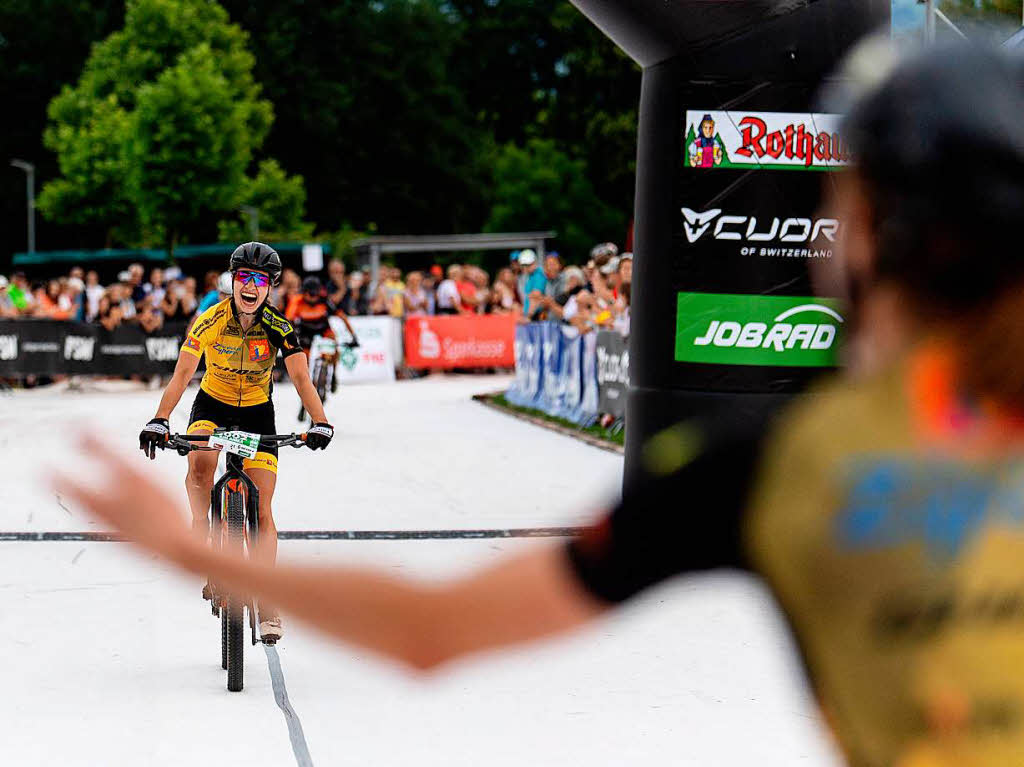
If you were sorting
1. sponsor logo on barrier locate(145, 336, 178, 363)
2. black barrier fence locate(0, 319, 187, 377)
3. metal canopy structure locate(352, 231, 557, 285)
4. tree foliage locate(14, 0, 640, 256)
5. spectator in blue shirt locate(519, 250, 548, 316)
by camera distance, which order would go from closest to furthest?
spectator in blue shirt locate(519, 250, 548, 316), black barrier fence locate(0, 319, 187, 377), sponsor logo on barrier locate(145, 336, 178, 363), metal canopy structure locate(352, 231, 557, 285), tree foliage locate(14, 0, 640, 256)

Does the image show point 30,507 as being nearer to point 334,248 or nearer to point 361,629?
point 361,629

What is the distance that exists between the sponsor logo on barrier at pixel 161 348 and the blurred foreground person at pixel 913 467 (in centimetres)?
2627

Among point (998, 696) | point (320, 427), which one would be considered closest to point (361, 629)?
point (998, 696)

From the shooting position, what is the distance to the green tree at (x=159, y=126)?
5044 cm

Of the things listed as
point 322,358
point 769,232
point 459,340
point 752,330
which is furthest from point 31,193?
point 769,232

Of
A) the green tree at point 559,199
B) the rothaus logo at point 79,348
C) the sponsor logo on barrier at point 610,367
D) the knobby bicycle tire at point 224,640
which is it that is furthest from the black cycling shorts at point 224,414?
the green tree at point 559,199

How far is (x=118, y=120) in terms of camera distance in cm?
5531

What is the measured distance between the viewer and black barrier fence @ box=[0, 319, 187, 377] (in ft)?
84.9

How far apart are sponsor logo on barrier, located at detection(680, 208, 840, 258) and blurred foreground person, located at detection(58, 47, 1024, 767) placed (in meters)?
8.48

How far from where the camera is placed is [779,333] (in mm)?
10117

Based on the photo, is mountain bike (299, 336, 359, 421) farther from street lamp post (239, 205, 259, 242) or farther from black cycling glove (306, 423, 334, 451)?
street lamp post (239, 205, 259, 242)

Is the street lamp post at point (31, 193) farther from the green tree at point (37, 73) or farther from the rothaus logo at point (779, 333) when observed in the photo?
the rothaus logo at point (779, 333)

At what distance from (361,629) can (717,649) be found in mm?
6092

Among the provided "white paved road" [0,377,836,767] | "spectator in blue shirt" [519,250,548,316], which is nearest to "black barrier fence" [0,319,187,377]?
"spectator in blue shirt" [519,250,548,316]
